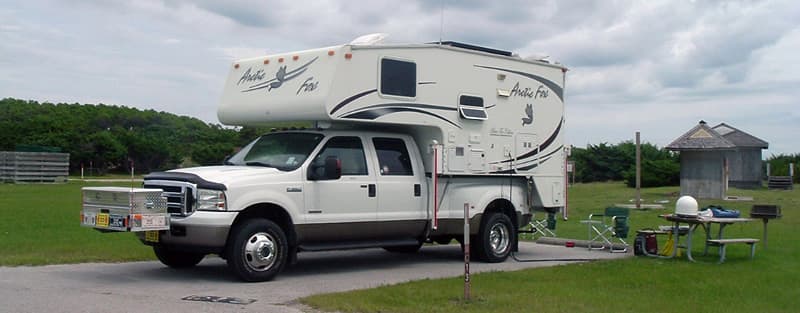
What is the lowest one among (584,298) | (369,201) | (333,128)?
(584,298)

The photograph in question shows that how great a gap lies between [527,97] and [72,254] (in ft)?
24.8

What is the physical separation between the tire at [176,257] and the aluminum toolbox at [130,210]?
1.43 m

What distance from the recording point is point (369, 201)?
12.3 m

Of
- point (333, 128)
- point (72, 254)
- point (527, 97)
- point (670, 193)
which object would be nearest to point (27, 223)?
point (72, 254)

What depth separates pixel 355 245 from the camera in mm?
12219

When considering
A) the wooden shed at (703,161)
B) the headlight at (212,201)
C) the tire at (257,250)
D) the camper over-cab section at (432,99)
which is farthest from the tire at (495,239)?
the wooden shed at (703,161)

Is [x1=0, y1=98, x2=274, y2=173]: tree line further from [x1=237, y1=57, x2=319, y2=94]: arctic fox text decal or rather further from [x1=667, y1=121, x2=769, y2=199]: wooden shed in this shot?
[x1=237, y1=57, x2=319, y2=94]: arctic fox text decal

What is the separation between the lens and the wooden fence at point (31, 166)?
49469 mm

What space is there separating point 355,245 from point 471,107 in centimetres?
302

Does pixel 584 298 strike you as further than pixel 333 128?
No

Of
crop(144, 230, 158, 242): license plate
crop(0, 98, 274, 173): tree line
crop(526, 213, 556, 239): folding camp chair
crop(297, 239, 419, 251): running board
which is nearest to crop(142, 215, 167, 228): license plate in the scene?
crop(144, 230, 158, 242): license plate

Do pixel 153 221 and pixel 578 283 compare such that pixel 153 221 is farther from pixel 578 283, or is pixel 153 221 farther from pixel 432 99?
pixel 578 283

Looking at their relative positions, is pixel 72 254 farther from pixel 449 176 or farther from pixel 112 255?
pixel 449 176

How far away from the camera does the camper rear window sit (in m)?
12.5
